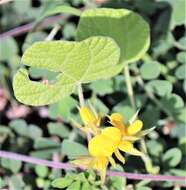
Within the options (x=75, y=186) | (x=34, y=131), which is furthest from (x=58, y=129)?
(x=75, y=186)

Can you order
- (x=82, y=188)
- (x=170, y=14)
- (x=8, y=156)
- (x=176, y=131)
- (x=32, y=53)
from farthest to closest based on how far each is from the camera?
(x=170, y=14)
(x=176, y=131)
(x=8, y=156)
(x=82, y=188)
(x=32, y=53)

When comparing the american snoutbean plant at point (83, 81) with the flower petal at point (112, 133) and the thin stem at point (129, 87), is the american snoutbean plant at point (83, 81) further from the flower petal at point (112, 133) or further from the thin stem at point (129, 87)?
the thin stem at point (129, 87)

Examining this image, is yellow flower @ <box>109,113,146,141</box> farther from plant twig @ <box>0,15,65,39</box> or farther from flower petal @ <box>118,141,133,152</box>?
plant twig @ <box>0,15,65,39</box>

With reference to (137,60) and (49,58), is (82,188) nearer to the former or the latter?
(49,58)

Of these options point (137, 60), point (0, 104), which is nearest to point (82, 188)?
point (137, 60)

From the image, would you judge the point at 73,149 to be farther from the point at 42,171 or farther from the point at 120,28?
the point at 120,28

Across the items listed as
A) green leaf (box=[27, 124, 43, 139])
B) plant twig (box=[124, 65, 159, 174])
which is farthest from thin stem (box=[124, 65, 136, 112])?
green leaf (box=[27, 124, 43, 139])
